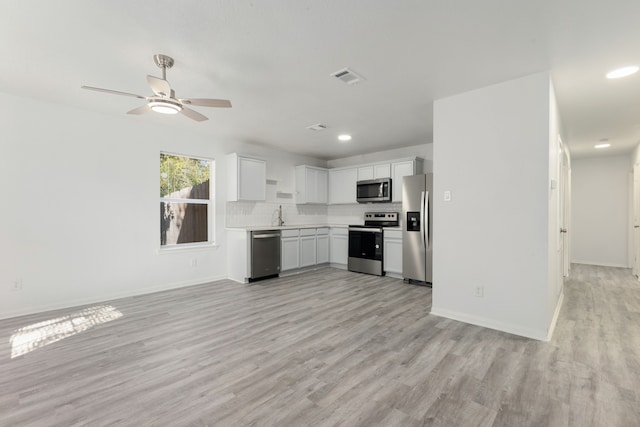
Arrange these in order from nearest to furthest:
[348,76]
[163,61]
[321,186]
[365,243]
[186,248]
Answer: [163,61] → [348,76] → [186,248] → [365,243] → [321,186]

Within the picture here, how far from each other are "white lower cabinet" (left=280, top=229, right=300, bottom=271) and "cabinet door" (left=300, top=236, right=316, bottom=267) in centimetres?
11

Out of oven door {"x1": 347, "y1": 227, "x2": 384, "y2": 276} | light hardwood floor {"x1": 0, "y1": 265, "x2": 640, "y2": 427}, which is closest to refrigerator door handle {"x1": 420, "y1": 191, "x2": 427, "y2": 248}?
oven door {"x1": 347, "y1": 227, "x2": 384, "y2": 276}

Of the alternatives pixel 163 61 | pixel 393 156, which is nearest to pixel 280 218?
pixel 393 156

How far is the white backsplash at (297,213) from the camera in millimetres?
5609

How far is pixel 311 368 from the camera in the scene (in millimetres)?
2281

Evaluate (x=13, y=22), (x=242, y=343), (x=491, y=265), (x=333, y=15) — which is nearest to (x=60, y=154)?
(x=13, y=22)

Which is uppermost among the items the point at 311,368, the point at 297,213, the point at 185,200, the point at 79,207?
the point at 185,200

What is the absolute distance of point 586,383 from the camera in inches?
81.5

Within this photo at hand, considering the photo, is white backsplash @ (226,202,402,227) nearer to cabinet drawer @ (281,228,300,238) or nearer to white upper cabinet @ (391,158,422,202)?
white upper cabinet @ (391,158,422,202)

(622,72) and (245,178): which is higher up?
(622,72)

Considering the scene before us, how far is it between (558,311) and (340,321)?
265cm

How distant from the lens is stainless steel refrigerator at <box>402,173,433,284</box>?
4723mm

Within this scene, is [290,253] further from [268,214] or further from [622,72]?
[622,72]

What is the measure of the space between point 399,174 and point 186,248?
401cm
